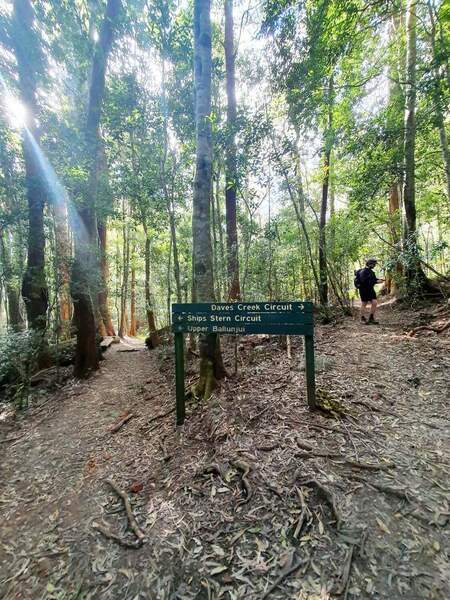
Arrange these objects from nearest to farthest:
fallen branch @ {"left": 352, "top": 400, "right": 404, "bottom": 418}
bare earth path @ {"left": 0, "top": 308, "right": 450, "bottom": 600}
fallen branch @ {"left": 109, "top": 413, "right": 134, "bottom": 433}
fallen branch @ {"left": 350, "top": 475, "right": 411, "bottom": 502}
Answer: bare earth path @ {"left": 0, "top": 308, "right": 450, "bottom": 600} < fallen branch @ {"left": 350, "top": 475, "right": 411, "bottom": 502} < fallen branch @ {"left": 352, "top": 400, "right": 404, "bottom": 418} < fallen branch @ {"left": 109, "top": 413, "right": 134, "bottom": 433}

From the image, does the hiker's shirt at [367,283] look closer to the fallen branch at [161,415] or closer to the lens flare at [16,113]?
the fallen branch at [161,415]

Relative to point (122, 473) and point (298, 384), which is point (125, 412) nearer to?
point (122, 473)

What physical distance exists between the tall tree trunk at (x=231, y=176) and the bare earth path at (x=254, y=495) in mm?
2730

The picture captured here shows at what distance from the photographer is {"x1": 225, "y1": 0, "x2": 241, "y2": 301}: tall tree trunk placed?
6090 millimetres

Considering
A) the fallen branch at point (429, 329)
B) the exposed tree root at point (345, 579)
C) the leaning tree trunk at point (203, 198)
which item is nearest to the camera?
the exposed tree root at point (345, 579)

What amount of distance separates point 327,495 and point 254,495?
2.12 ft

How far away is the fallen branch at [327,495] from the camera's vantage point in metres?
2.08

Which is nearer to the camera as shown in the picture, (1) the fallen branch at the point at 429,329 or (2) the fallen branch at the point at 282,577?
(2) the fallen branch at the point at 282,577

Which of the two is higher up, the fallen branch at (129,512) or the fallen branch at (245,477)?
the fallen branch at (245,477)

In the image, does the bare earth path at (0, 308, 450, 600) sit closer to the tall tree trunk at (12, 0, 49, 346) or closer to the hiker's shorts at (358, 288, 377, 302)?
the hiker's shorts at (358, 288, 377, 302)

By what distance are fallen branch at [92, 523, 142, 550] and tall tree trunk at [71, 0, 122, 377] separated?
5307 mm

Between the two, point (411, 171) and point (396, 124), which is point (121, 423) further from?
point (396, 124)

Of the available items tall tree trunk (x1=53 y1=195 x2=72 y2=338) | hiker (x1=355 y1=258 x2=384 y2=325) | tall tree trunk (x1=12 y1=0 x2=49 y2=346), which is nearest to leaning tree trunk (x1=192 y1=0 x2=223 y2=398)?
tall tree trunk (x1=53 y1=195 x2=72 y2=338)

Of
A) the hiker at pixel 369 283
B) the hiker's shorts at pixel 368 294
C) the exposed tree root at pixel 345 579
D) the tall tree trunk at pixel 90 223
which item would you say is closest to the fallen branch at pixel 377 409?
the exposed tree root at pixel 345 579
